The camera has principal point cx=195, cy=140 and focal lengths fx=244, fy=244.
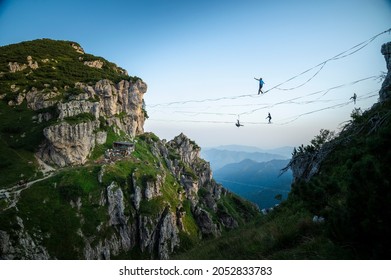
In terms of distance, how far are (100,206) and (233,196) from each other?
11374 centimetres

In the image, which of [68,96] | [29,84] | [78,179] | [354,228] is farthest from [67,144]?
[354,228]

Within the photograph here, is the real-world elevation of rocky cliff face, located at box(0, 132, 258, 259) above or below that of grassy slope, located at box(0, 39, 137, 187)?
below

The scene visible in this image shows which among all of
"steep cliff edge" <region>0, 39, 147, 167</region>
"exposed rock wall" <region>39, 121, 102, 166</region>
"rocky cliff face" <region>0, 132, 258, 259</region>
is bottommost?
"rocky cliff face" <region>0, 132, 258, 259</region>

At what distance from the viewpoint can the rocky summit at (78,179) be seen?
5259 cm

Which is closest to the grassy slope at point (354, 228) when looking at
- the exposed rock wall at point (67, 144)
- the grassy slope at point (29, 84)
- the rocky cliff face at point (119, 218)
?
the rocky cliff face at point (119, 218)

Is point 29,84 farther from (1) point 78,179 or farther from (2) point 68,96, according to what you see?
(1) point 78,179

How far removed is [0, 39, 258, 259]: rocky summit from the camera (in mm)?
52594

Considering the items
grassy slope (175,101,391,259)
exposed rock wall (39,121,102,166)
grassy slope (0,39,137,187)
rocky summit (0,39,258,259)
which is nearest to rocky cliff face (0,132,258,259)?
rocky summit (0,39,258,259)

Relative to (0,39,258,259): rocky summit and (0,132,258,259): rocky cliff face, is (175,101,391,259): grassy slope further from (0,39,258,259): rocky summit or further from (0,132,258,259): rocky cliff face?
(0,132,258,259): rocky cliff face

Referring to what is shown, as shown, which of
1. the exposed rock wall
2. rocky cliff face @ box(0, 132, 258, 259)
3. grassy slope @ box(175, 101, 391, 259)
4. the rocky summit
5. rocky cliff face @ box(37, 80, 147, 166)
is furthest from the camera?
rocky cliff face @ box(37, 80, 147, 166)

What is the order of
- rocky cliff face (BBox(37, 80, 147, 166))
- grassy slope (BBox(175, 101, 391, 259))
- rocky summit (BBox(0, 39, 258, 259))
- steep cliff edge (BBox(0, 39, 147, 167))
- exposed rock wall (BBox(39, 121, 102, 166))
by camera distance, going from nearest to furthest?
grassy slope (BBox(175, 101, 391, 259))
rocky summit (BBox(0, 39, 258, 259))
exposed rock wall (BBox(39, 121, 102, 166))
rocky cliff face (BBox(37, 80, 147, 166))
steep cliff edge (BBox(0, 39, 147, 167))

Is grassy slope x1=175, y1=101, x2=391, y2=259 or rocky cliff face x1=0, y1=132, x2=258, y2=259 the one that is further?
rocky cliff face x1=0, y1=132, x2=258, y2=259

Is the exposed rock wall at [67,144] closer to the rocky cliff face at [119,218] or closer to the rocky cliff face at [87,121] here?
the rocky cliff face at [87,121]

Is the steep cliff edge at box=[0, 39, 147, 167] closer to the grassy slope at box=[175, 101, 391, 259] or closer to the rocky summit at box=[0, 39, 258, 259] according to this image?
the rocky summit at box=[0, 39, 258, 259]
